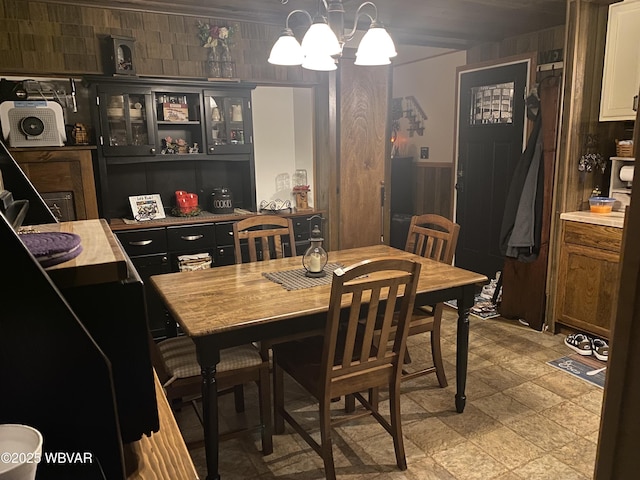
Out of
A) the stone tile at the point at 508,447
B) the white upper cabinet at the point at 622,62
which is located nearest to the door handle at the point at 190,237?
the stone tile at the point at 508,447

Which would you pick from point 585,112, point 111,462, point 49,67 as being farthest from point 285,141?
point 111,462

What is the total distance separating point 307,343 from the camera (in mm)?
2443

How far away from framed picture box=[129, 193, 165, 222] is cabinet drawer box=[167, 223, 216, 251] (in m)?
0.27

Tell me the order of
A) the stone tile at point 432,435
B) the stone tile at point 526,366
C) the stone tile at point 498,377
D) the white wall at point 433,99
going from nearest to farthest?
the stone tile at point 432,435 < the stone tile at point 498,377 < the stone tile at point 526,366 < the white wall at point 433,99

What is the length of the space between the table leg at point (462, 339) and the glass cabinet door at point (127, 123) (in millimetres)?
2598

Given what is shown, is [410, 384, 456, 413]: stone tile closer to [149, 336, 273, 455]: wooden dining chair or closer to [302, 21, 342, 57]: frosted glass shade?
[149, 336, 273, 455]: wooden dining chair

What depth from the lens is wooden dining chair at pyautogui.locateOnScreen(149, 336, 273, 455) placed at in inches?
86.0

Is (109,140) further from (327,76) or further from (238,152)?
(327,76)

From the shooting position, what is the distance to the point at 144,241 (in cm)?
371

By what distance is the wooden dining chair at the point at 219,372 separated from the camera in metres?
2.19

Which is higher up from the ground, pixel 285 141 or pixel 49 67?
pixel 49 67

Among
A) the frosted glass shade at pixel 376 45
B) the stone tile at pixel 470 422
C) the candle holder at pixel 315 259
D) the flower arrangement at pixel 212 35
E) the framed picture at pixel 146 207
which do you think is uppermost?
the flower arrangement at pixel 212 35

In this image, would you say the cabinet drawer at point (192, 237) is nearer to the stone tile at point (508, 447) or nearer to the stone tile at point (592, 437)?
the stone tile at point (508, 447)

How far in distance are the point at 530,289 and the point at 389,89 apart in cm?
220
